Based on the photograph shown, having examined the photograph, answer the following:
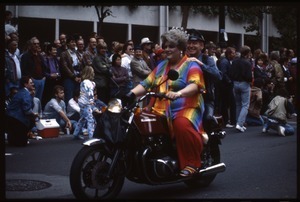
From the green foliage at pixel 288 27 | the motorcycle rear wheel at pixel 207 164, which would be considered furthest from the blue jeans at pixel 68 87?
the green foliage at pixel 288 27

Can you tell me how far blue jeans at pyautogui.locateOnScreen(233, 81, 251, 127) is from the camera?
13877 millimetres

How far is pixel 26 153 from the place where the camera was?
10141 millimetres

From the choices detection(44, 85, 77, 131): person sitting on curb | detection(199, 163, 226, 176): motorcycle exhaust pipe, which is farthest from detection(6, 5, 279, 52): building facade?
detection(199, 163, 226, 176): motorcycle exhaust pipe

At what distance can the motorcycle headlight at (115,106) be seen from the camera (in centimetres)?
615

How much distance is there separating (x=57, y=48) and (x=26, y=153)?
14.2ft

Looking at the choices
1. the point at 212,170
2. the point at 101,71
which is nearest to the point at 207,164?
the point at 212,170

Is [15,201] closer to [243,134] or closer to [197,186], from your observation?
Result: [197,186]

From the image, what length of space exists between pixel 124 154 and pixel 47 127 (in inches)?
244

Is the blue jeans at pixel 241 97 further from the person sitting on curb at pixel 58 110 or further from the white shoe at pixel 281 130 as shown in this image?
the person sitting on curb at pixel 58 110

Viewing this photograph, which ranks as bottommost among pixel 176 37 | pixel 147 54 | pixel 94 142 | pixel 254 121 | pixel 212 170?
pixel 254 121

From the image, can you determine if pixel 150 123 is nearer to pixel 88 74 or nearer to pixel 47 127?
pixel 88 74

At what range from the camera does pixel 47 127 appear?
12.2 metres

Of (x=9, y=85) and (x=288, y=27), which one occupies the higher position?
(x=288, y=27)

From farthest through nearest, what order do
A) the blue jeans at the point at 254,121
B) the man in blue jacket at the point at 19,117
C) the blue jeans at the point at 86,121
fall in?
the blue jeans at the point at 254,121, the blue jeans at the point at 86,121, the man in blue jacket at the point at 19,117
